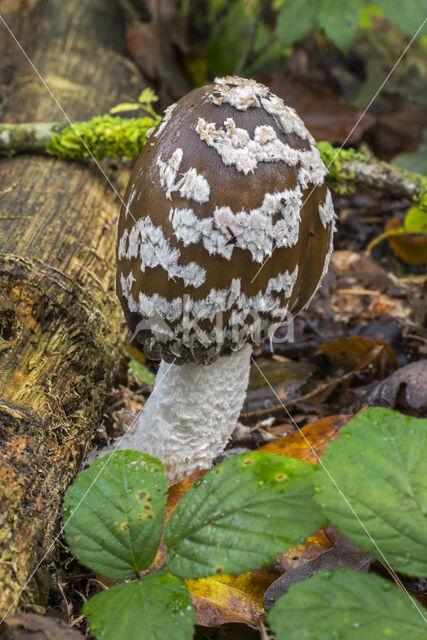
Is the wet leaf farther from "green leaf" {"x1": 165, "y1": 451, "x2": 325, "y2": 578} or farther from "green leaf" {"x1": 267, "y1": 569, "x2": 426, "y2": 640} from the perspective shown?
"green leaf" {"x1": 267, "y1": 569, "x2": 426, "y2": 640}

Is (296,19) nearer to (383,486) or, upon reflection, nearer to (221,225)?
(221,225)

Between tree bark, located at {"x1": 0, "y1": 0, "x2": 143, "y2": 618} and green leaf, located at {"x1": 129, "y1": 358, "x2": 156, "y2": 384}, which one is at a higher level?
tree bark, located at {"x1": 0, "y1": 0, "x2": 143, "y2": 618}

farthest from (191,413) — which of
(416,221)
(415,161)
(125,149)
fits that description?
(415,161)

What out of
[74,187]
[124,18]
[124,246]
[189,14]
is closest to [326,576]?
[124,246]

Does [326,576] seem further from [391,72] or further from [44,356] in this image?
[391,72]

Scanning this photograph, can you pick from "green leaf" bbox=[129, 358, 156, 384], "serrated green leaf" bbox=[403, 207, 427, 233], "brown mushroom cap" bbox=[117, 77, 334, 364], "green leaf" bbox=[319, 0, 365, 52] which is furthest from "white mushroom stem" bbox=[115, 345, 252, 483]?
"green leaf" bbox=[319, 0, 365, 52]

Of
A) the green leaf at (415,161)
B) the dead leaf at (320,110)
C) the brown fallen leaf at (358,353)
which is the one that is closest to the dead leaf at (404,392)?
the brown fallen leaf at (358,353)
